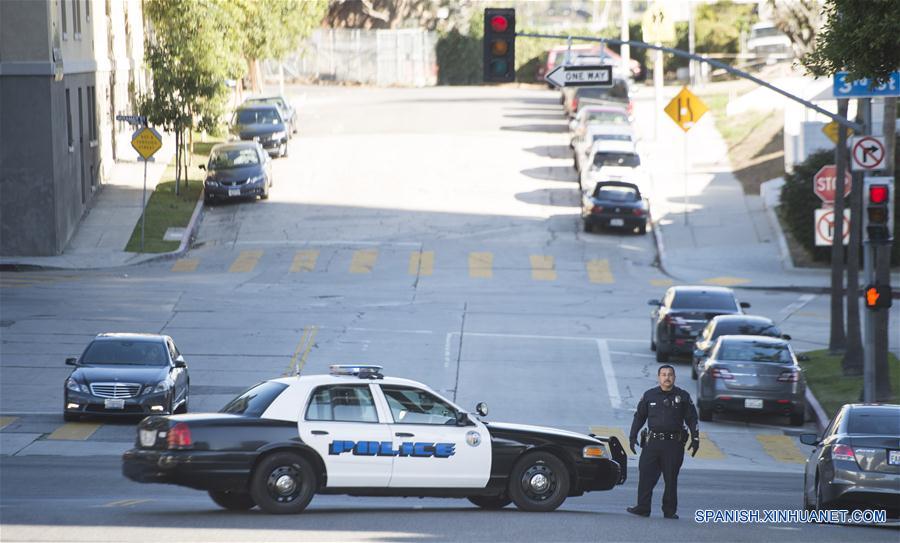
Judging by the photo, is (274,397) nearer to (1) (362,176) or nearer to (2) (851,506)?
(2) (851,506)

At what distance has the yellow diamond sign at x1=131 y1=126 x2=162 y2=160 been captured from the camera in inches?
1662

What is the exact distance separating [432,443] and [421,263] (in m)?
27.0

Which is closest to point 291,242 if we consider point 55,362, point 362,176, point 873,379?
point 362,176

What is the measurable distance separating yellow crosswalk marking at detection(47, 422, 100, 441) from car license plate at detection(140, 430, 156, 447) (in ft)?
A: 27.7

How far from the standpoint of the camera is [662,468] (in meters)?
14.7

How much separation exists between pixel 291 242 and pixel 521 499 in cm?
2967

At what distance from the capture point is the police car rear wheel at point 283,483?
14.0 m

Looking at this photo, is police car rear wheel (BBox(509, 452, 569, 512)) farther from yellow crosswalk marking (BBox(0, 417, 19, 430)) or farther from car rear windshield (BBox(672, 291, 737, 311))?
car rear windshield (BBox(672, 291, 737, 311))

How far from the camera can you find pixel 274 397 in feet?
47.2

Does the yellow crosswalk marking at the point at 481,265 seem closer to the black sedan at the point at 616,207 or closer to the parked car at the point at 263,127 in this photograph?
the black sedan at the point at 616,207

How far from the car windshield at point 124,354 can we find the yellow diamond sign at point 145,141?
61.3 feet

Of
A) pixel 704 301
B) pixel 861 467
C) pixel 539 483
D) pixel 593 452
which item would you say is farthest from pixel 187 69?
pixel 861 467

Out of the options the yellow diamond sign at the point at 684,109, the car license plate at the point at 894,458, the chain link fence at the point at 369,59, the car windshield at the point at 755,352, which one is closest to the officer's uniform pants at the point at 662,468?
the car license plate at the point at 894,458

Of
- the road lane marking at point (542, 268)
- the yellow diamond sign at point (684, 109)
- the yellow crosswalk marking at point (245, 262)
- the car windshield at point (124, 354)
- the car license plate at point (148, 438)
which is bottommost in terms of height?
the road lane marking at point (542, 268)
